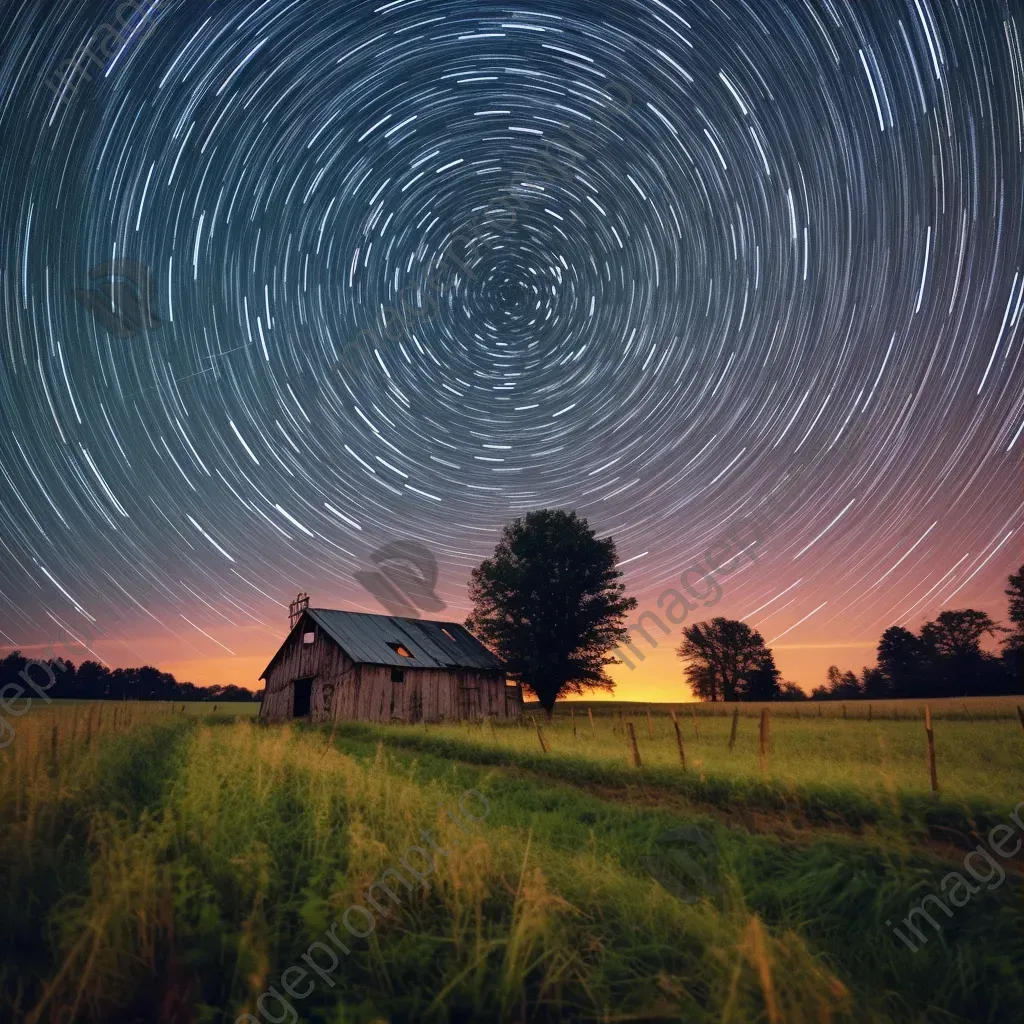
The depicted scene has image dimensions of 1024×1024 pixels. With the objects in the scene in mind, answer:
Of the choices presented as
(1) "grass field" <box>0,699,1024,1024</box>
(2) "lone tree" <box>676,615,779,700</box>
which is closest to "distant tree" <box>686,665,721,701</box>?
(2) "lone tree" <box>676,615,779,700</box>

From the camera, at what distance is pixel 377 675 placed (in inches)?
1225

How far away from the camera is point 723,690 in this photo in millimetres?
70875

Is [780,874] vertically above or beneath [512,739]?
beneath

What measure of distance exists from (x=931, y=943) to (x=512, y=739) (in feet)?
53.7

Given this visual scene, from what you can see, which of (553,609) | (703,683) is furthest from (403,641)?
(703,683)

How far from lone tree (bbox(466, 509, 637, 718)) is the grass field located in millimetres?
29494

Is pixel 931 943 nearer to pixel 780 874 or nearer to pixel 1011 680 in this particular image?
pixel 780 874

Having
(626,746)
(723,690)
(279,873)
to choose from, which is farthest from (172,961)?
(723,690)

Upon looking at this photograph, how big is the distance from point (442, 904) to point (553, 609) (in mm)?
35985

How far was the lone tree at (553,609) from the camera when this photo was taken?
3975 centimetres

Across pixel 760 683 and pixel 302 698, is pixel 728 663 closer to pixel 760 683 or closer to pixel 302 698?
pixel 760 683

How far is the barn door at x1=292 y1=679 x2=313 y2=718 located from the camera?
3301cm

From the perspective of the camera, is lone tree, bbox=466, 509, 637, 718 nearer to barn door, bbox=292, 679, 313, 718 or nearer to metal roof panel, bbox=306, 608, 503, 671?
metal roof panel, bbox=306, 608, 503, 671

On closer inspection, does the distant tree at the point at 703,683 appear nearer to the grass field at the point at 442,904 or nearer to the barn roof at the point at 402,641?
the barn roof at the point at 402,641
